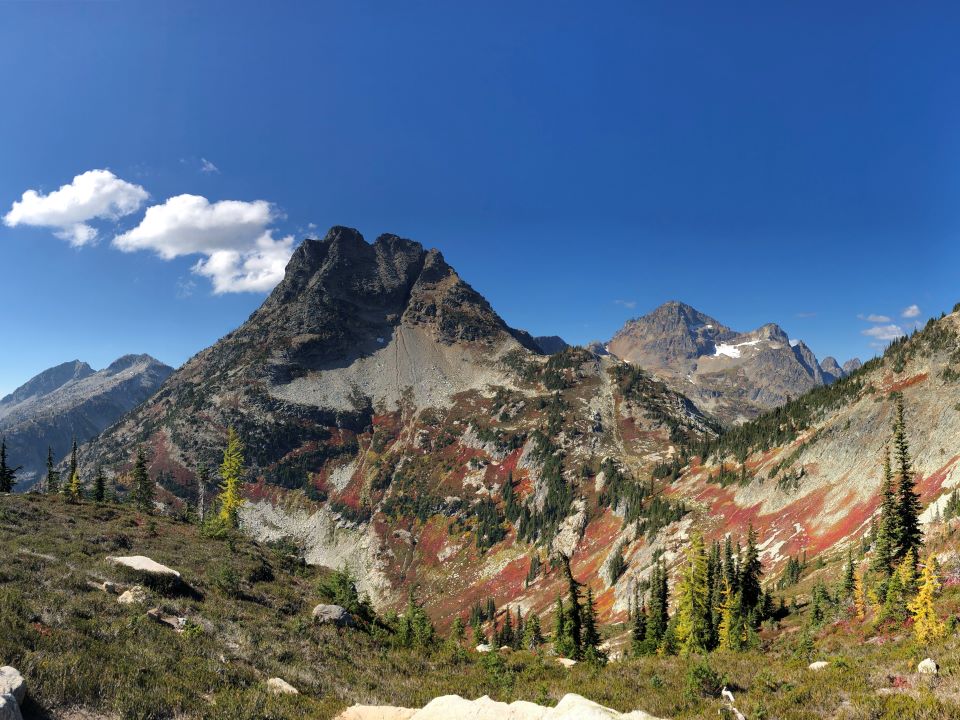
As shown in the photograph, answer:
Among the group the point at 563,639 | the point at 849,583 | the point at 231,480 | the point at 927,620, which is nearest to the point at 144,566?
the point at 927,620

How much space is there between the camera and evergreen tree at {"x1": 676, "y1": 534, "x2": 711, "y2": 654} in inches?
1981

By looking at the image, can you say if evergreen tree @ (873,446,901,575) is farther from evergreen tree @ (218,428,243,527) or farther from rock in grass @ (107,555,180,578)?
evergreen tree @ (218,428,243,527)

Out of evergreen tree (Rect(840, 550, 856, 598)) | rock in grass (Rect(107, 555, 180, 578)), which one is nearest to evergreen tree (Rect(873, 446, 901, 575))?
evergreen tree (Rect(840, 550, 856, 598))

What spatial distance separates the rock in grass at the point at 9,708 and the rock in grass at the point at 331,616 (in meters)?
20.2

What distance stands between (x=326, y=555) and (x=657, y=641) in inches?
6800

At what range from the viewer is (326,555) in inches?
7628

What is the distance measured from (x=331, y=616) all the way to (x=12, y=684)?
20.2 meters

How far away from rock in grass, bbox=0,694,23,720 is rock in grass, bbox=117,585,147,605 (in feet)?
44.3

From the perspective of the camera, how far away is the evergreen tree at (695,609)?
5031cm

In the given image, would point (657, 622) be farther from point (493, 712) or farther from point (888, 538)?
point (493, 712)

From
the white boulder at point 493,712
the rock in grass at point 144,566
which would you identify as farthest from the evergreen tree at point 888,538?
the rock in grass at point 144,566

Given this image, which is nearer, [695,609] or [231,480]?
[695,609]

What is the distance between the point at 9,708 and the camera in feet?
29.1

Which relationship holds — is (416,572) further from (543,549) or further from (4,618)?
(4,618)
